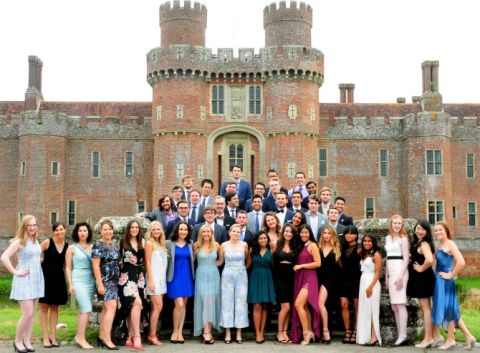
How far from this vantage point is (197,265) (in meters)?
11.3

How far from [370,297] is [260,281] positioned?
1856 mm

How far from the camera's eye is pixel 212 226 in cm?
1179

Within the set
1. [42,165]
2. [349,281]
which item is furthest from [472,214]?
[349,281]

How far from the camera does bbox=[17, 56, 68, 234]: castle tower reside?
3969cm

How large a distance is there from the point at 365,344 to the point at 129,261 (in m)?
4.13

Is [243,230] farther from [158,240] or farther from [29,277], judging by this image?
[29,277]

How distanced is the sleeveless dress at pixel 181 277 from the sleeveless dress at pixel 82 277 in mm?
1315

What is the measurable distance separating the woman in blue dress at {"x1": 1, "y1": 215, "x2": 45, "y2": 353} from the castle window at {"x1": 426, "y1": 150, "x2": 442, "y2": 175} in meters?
32.8

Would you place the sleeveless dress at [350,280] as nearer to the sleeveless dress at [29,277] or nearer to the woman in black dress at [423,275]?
the woman in black dress at [423,275]

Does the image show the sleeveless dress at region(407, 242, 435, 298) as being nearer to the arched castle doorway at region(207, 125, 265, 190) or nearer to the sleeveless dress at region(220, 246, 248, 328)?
the sleeveless dress at region(220, 246, 248, 328)

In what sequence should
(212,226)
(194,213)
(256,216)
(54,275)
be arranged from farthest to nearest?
1. (194,213)
2. (256,216)
3. (212,226)
4. (54,275)

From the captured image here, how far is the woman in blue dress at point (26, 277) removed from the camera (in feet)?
34.0

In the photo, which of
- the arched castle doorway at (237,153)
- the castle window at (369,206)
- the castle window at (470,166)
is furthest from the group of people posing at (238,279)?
the castle window at (470,166)

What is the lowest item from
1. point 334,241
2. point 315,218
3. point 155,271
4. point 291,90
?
point 155,271
